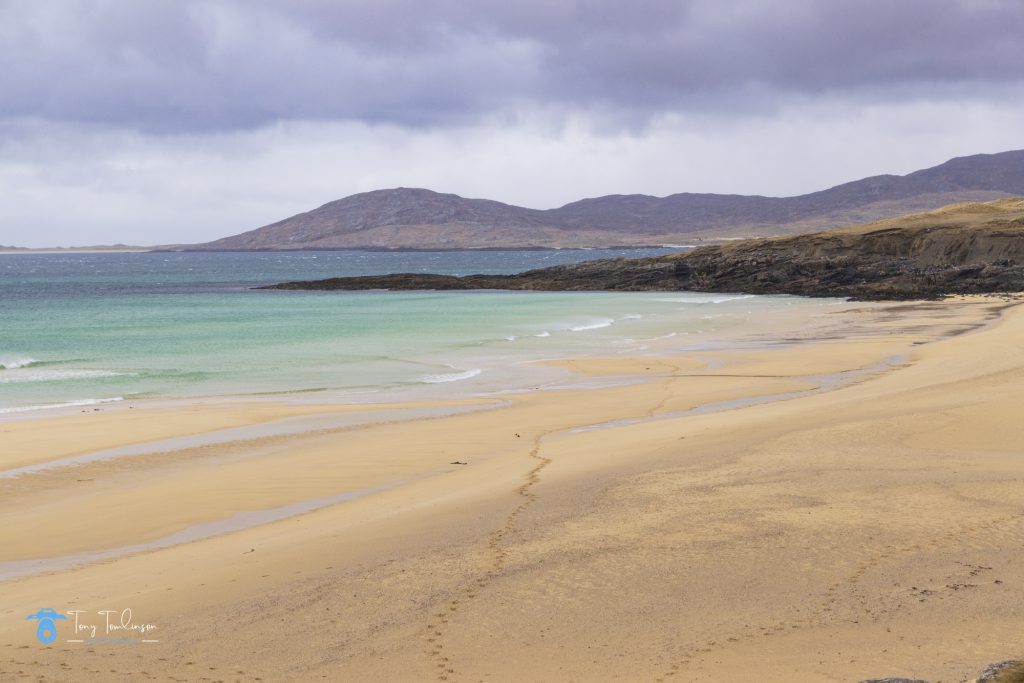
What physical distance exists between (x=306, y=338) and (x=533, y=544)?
30.7 meters

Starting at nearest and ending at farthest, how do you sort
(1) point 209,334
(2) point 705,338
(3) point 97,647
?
(3) point 97,647 → (2) point 705,338 → (1) point 209,334

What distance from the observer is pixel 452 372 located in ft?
86.9

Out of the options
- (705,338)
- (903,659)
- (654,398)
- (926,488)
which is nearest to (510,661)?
(903,659)

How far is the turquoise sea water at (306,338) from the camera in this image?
80.5 ft

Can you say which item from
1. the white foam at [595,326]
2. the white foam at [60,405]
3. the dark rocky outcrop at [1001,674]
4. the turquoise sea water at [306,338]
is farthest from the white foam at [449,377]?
the dark rocky outcrop at [1001,674]

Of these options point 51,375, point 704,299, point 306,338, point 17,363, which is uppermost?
point 17,363

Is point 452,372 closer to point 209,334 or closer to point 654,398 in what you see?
point 654,398

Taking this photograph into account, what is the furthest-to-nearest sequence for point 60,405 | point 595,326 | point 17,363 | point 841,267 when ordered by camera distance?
point 841,267 < point 595,326 < point 17,363 < point 60,405

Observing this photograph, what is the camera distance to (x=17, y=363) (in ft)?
97.8

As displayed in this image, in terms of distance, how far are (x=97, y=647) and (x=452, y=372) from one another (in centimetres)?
2016

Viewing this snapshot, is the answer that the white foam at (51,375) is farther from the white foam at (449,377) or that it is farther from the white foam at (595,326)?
the white foam at (595,326)

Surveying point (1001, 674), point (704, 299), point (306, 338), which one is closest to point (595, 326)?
point (306, 338)

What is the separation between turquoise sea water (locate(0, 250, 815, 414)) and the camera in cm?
2455

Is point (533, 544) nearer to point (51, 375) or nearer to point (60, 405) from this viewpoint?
point (60, 405)
